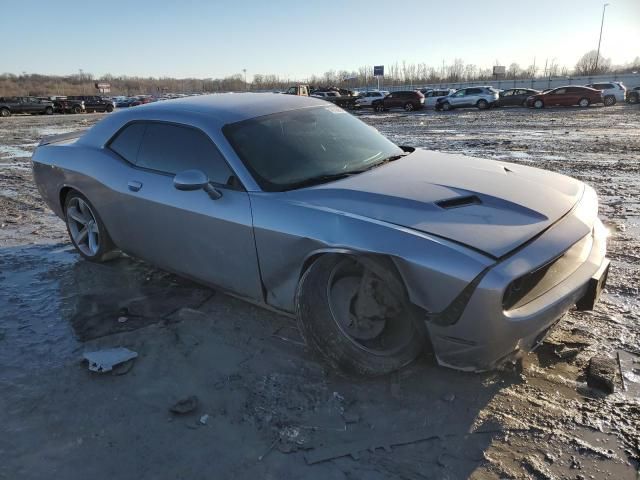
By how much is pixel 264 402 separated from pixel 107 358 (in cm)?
109

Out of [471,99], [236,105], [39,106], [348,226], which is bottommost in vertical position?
[471,99]

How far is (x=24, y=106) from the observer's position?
35.8 metres

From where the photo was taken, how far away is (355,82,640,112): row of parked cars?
1118 inches

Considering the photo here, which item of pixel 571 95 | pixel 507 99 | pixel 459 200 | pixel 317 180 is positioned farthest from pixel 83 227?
pixel 507 99

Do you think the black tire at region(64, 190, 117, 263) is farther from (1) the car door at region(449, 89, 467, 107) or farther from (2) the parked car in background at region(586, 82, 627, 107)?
(2) the parked car in background at region(586, 82, 627, 107)

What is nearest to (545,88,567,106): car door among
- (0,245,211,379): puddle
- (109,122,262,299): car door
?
(0,245,211,379): puddle

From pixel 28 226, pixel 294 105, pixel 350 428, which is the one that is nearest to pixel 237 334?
pixel 350 428

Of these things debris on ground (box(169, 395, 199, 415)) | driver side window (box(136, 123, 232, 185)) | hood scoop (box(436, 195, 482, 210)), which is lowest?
debris on ground (box(169, 395, 199, 415))

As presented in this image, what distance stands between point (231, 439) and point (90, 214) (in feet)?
9.84

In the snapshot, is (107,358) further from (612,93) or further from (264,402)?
(612,93)

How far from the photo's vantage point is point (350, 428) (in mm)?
2346

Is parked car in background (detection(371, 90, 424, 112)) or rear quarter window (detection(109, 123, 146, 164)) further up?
rear quarter window (detection(109, 123, 146, 164))

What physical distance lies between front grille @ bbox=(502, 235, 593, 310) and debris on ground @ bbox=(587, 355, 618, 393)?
54 centimetres

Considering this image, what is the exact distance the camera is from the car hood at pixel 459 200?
239 cm
